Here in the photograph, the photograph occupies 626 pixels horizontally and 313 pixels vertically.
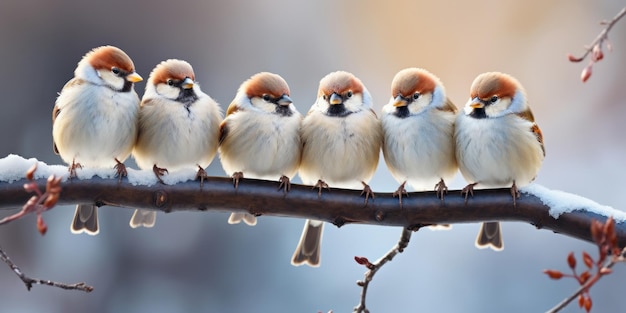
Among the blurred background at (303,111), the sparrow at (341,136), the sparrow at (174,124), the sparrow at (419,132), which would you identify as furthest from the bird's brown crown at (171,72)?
the blurred background at (303,111)

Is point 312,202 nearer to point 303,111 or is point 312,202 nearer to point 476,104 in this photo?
point 476,104

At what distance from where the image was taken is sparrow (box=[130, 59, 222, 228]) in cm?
284

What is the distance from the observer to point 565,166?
4.61 m

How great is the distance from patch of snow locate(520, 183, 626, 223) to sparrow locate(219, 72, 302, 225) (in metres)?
0.85

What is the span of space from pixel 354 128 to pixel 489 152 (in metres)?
0.49

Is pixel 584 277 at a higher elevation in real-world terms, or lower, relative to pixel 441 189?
lower

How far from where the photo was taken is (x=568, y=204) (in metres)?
2.27

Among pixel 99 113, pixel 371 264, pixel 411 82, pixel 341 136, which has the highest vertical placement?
pixel 411 82

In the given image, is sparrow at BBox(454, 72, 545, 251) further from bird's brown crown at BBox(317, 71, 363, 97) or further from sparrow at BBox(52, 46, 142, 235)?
sparrow at BBox(52, 46, 142, 235)

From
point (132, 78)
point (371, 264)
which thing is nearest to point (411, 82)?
point (371, 264)

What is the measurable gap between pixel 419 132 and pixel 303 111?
1.71m

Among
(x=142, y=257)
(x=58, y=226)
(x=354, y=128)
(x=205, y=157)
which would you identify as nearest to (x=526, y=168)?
(x=354, y=128)

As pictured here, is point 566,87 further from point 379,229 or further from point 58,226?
point 58,226

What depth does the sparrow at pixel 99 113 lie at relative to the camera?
2779 millimetres
